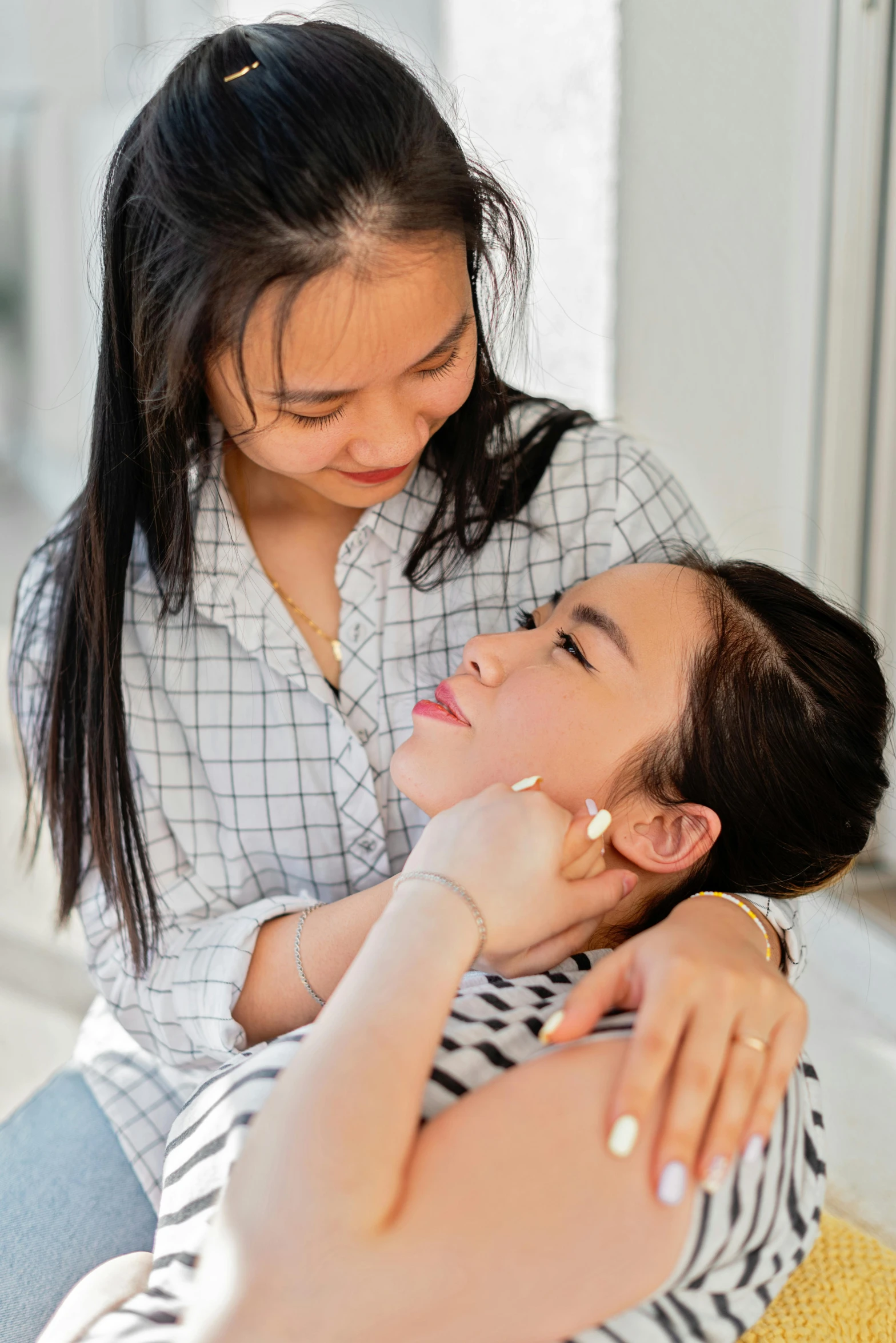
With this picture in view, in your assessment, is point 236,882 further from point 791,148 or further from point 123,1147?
point 791,148

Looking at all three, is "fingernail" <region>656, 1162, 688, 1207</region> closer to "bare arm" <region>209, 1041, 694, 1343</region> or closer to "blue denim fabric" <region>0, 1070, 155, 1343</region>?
"bare arm" <region>209, 1041, 694, 1343</region>

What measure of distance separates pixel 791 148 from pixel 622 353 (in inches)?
24.1

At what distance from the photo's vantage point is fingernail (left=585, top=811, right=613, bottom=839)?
3.03 feet

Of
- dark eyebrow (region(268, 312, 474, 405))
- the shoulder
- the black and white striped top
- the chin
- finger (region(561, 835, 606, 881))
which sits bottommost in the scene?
the black and white striped top

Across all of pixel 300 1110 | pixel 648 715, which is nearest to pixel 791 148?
pixel 648 715

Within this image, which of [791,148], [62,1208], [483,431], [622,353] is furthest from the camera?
[622,353]

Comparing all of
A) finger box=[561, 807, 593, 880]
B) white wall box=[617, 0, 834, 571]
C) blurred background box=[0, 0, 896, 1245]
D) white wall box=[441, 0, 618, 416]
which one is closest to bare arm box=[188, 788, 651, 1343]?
finger box=[561, 807, 593, 880]

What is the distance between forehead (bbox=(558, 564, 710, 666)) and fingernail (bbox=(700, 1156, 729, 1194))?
46cm

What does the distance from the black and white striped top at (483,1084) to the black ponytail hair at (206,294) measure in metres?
0.38

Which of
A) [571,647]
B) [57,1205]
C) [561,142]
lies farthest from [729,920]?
[561,142]

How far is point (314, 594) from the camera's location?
4.56 feet

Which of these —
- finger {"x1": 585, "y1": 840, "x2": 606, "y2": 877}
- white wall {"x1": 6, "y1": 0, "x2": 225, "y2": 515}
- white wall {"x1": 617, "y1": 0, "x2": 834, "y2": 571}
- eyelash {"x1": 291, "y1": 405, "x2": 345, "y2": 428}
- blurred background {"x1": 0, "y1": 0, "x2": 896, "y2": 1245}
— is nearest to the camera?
finger {"x1": 585, "y1": 840, "x2": 606, "y2": 877}

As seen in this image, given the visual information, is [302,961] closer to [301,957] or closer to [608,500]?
[301,957]

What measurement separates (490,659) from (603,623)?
0.11 metres
